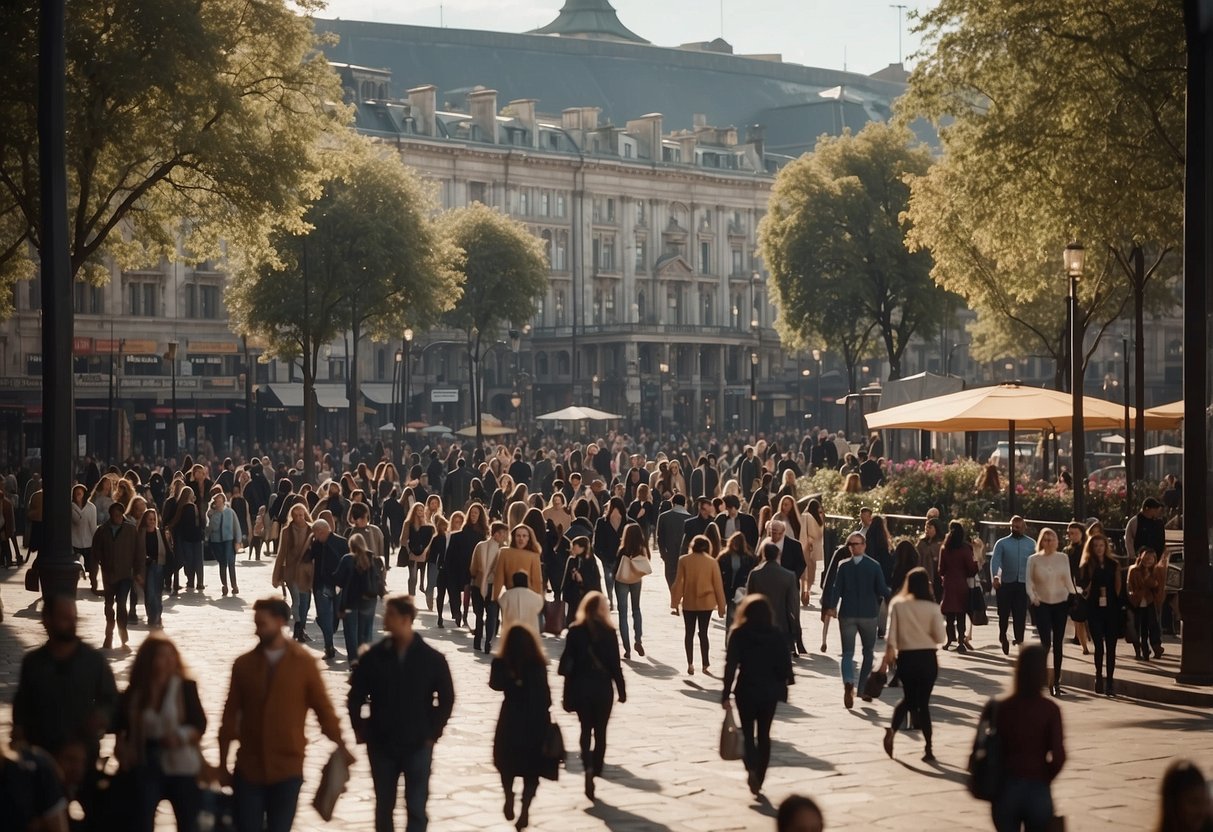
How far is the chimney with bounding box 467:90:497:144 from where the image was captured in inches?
4471

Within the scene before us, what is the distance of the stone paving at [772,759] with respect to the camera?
1277 centimetres

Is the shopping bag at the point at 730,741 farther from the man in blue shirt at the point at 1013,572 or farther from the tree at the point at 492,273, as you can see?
the tree at the point at 492,273

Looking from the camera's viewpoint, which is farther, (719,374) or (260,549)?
(719,374)

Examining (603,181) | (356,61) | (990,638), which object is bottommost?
(990,638)

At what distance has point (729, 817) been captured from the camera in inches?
500

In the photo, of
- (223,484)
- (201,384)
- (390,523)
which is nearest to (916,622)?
(390,523)

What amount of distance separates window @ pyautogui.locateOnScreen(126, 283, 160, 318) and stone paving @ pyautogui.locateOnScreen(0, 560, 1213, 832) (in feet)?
225

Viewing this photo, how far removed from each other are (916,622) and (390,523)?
732 inches

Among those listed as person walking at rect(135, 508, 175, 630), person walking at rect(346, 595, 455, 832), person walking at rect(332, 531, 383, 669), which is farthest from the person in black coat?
person walking at rect(346, 595, 455, 832)

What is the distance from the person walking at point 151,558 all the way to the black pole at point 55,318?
4.92 m

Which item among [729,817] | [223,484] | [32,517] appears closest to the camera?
[729,817]

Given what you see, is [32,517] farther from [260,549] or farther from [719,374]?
[719,374]

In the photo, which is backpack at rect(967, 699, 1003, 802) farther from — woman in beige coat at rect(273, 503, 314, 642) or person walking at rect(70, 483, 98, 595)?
person walking at rect(70, 483, 98, 595)

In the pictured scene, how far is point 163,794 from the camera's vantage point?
964 cm
